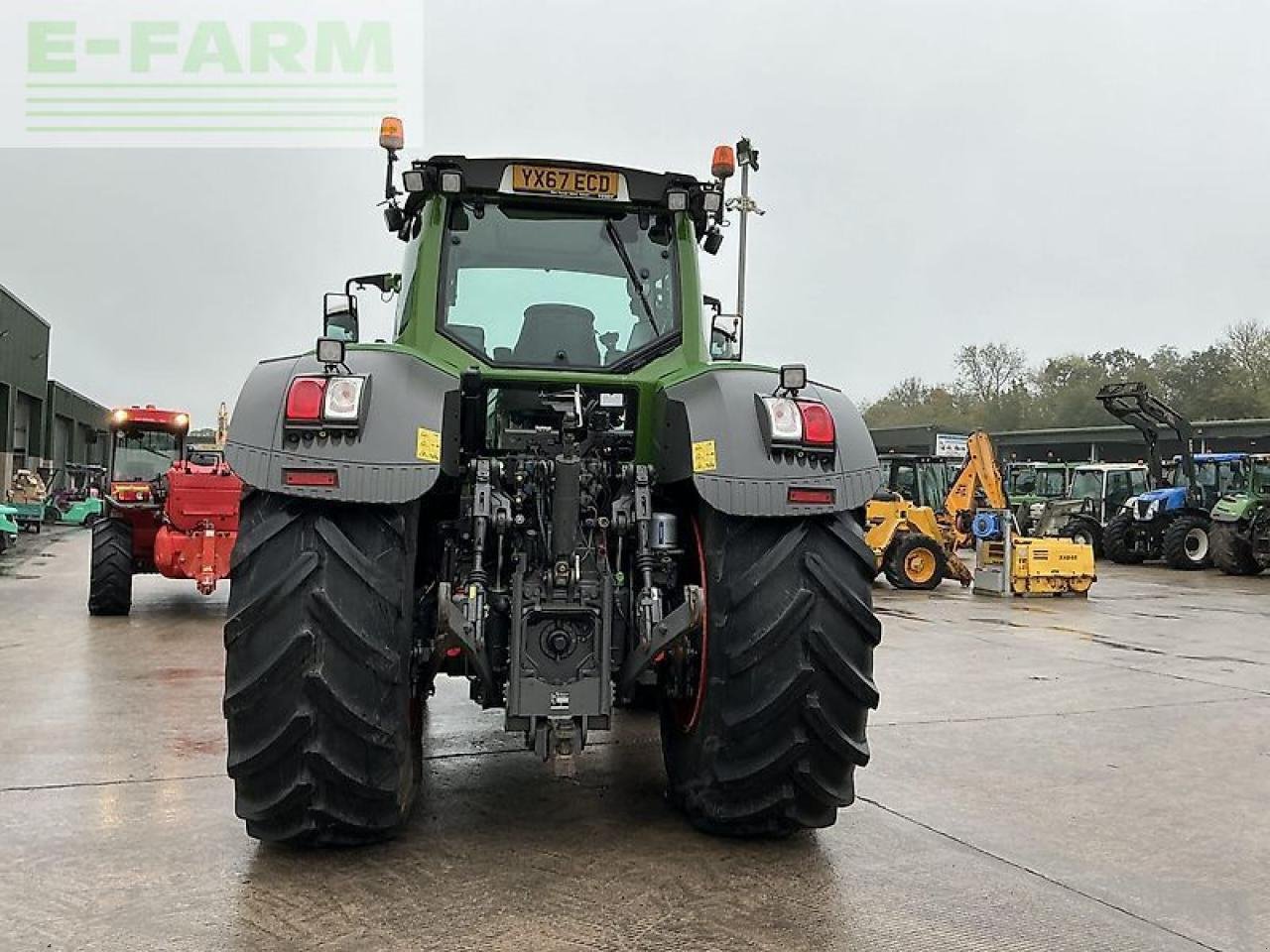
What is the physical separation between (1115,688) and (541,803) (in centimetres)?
530

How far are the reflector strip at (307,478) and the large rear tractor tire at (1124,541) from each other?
2312 cm

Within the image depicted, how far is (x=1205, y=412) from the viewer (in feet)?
165

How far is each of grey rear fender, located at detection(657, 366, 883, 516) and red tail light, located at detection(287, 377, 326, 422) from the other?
1.25m

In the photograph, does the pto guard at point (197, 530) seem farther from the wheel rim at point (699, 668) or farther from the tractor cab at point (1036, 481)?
the tractor cab at point (1036, 481)

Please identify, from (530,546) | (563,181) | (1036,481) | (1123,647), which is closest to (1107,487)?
(1036,481)

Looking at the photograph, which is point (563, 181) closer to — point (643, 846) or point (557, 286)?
point (557, 286)

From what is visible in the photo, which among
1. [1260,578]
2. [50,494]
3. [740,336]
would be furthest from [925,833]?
[50,494]

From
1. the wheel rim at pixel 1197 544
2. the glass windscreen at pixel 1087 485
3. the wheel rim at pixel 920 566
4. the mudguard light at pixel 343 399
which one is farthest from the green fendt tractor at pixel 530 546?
the glass windscreen at pixel 1087 485

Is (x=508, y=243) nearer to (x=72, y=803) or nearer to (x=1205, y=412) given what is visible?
(x=72, y=803)

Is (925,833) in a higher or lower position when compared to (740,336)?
lower

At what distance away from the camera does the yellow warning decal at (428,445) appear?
3471 millimetres

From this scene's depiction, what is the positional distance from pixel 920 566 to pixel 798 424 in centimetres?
1344

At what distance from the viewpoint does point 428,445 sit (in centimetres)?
350

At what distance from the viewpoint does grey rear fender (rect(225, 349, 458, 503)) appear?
3367 mm
